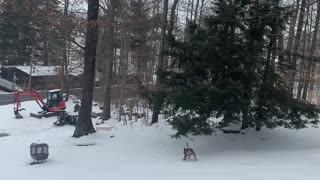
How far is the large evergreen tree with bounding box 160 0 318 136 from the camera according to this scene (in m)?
12.9

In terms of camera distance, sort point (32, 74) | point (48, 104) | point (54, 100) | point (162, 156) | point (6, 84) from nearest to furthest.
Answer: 1. point (162, 156)
2. point (48, 104)
3. point (54, 100)
4. point (32, 74)
5. point (6, 84)

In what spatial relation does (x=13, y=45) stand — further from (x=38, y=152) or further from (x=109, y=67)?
(x=38, y=152)

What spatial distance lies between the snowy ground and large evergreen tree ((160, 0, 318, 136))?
77 cm

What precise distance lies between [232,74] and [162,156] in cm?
327

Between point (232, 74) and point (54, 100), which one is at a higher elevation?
point (232, 74)

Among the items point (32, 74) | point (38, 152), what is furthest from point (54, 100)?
point (32, 74)

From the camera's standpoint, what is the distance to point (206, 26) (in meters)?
Answer: 13.8

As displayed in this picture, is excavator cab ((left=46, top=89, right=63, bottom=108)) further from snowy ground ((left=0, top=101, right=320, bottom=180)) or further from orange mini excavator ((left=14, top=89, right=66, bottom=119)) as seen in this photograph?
snowy ground ((left=0, top=101, right=320, bottom=180))

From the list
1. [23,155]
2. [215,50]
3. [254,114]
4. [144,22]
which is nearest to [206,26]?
[215,50]

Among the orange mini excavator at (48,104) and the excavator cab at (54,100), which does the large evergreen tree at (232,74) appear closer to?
the orange mini excavator at (48,104)

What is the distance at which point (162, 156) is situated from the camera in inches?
517

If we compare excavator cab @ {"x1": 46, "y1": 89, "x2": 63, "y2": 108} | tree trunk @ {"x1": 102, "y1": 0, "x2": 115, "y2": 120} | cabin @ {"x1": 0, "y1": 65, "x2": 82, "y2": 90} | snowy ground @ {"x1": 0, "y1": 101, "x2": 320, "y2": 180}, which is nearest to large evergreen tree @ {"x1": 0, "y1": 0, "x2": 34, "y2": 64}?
cabin @ {"x1": 0, "y1": 65, "x2": 82, "y2": 90}

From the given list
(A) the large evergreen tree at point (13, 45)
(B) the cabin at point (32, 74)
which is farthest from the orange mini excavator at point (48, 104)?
(A) the large evergreen tree at point (13, 45)

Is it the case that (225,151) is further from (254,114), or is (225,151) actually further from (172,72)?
(172,72)
